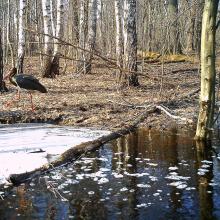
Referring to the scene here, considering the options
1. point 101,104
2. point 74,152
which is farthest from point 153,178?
point 101,104

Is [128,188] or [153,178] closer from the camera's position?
[128,188]

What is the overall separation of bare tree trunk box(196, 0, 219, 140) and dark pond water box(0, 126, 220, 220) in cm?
51

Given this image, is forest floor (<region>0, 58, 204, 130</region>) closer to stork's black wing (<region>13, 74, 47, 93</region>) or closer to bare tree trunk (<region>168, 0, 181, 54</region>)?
stork's black wing (<region>13, 74, 47, 93</region>)

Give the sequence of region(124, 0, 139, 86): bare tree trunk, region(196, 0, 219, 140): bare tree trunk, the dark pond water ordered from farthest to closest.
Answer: region(124, 0, 139, 86): bare tree trunk, region(196, 0, 219, 140): bare tree trunk, the dark pond water

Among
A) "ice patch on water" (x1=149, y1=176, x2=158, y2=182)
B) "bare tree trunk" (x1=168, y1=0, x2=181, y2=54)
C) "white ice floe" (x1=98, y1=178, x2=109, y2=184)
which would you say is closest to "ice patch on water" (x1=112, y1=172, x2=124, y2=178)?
"white ice floe" (x1=98, y1=178, x2=109, y2=184)

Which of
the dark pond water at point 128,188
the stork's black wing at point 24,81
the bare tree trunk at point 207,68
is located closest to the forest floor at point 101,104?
the stork's black wing at point 24,81

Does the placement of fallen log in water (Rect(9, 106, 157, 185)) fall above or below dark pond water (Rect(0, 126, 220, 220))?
above

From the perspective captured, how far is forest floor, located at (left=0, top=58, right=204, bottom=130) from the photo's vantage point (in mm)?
10711

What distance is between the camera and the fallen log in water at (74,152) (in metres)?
6.41

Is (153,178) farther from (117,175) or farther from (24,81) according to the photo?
(24,81)

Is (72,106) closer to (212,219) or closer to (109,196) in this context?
(109,196)

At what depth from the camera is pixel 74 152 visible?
7.75 metres

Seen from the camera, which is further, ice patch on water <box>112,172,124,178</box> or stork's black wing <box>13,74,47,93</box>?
stork's black wing <box>13,74,47,93</box>

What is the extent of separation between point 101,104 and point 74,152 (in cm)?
475
